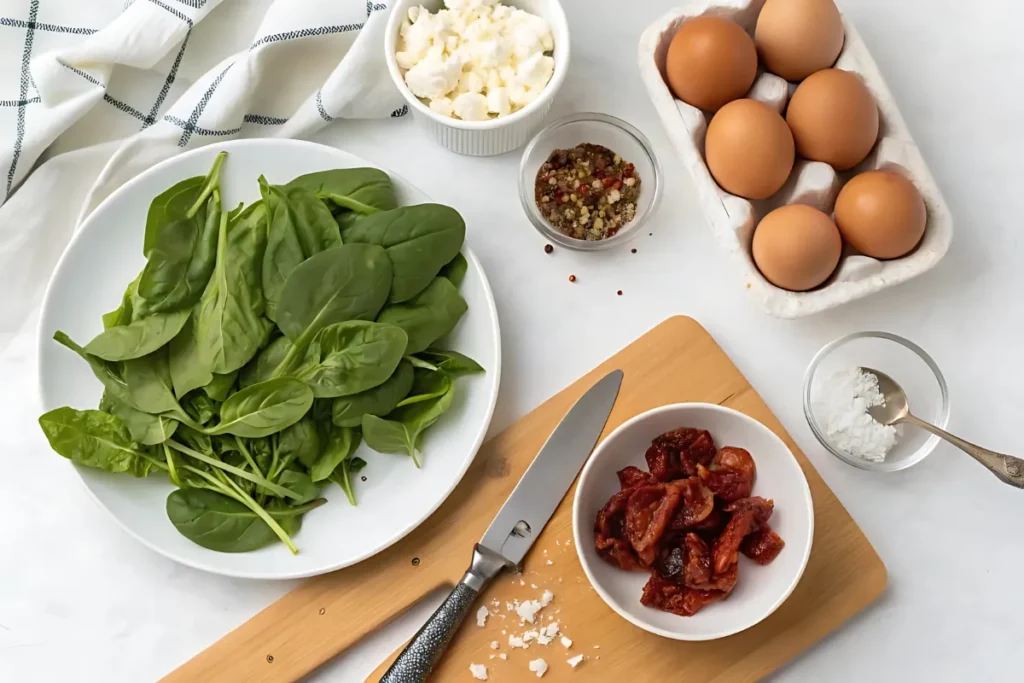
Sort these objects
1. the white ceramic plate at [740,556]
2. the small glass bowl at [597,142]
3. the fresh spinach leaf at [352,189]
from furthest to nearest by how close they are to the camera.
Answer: the small glass bowl at [597,142] → the fresh spinach leaf at [352,189] → the white ceramic plate at [740,556]

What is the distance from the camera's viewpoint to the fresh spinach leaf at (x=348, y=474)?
117cm

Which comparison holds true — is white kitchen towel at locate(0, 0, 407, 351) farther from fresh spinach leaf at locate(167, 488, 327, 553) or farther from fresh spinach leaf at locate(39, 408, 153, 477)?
fresh spinach leaf at locate(167, 488, 327, 553)

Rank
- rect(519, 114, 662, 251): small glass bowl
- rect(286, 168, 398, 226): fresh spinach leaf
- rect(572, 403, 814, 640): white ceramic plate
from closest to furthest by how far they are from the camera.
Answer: rect(572, 403, 814, 640): white ceramic plate, rect(286, 168, 398, 226): fresh spinach leaf, rect(519, 114, 662, 251): small glass bowl

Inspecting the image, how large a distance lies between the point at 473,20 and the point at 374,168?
0.25 m

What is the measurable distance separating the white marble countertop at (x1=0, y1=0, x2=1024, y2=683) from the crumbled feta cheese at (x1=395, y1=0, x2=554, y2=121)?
0.13 meters

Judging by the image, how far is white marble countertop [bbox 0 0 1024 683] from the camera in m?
1.23

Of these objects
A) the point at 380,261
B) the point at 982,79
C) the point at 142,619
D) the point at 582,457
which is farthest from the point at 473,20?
the point at 142,619

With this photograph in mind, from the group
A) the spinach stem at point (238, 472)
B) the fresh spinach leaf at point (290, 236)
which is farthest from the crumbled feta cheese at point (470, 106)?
the spinach stem at point (238, 472)

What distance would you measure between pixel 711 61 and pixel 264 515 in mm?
839

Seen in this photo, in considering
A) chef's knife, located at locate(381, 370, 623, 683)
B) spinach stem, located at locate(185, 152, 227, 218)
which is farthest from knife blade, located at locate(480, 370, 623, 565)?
spinach stem, located at locate(185, 152, 227, 218)

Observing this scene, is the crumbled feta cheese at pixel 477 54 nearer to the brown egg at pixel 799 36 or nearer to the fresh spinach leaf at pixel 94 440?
the brown egg at pixel 799 36

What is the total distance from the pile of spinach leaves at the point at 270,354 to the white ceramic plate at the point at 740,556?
0.22 metres

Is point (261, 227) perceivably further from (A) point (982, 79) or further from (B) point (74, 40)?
(A) point (982, 79)

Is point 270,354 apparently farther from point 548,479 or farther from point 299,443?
point 548,479
